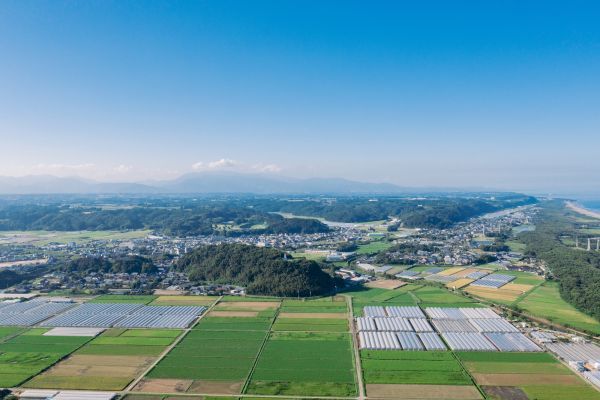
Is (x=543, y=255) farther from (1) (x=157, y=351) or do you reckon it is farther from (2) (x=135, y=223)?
(2) (x=135, y=223)

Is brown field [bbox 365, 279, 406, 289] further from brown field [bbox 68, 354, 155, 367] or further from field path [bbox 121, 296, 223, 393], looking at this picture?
brown field [bbox 68, 354, 155, 367]

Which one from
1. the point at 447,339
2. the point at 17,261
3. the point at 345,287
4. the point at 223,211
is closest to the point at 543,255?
the point at 345,287

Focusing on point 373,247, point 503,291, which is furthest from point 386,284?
point 373,247

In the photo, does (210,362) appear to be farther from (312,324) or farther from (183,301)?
(183,301)

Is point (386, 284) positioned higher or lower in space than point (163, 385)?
lower

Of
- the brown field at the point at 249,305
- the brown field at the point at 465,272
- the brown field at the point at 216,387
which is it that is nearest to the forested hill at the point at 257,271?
the brown field at the point at 249,305
